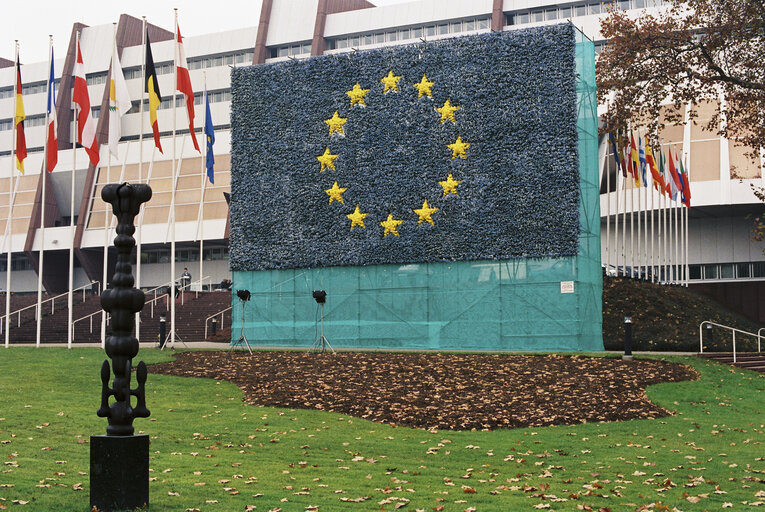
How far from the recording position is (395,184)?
3219 cm

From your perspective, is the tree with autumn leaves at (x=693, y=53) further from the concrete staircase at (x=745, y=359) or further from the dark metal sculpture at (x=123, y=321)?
the dark metal sculpture at (x=123, y=321)

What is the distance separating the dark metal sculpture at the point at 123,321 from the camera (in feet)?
27.2

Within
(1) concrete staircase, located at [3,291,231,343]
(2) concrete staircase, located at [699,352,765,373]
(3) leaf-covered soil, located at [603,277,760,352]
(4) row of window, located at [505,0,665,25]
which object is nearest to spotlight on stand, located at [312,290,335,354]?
(1) concrete staircase, located at [3,291,231,343]

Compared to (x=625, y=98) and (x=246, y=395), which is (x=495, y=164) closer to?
(x=625, y=98)

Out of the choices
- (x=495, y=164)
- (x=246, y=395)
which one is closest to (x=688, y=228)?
(x=495, y=164)

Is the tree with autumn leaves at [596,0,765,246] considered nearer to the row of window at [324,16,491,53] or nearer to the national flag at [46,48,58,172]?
the national flag at [46,48,58,172]

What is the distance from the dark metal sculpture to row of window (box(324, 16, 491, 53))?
63925mm

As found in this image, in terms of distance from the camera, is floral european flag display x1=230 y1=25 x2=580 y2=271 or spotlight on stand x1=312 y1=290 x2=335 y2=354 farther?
floral european flag display x1=230 y1=25 x2=580 y2=271

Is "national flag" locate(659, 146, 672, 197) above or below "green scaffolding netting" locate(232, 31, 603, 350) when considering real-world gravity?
above

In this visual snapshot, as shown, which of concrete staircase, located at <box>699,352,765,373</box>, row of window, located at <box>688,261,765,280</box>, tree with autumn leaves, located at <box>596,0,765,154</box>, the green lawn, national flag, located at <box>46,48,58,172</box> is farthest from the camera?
row of window, located at <box>688,261,765,280</box>

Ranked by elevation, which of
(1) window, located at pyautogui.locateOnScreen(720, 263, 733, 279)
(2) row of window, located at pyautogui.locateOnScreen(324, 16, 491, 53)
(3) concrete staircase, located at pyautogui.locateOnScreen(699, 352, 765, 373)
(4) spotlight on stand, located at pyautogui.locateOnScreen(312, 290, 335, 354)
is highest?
(2) row of window, located at pyautogui.locateOnScreen(324, 16, 491, 53)

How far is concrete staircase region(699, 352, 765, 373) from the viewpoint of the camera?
2461 cm

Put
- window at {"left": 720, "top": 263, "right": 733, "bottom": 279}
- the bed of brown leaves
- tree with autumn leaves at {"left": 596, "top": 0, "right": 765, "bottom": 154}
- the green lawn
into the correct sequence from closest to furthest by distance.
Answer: the green lawn
the bed of brown leaves
tree with autumn leaves at {"left": 596, "top": 0, "right": 765, "bottom": 154}
window at {"left": 720, "top": 263, "right": 733, "bottom": 279}

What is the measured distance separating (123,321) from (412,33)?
66840 millimetres
